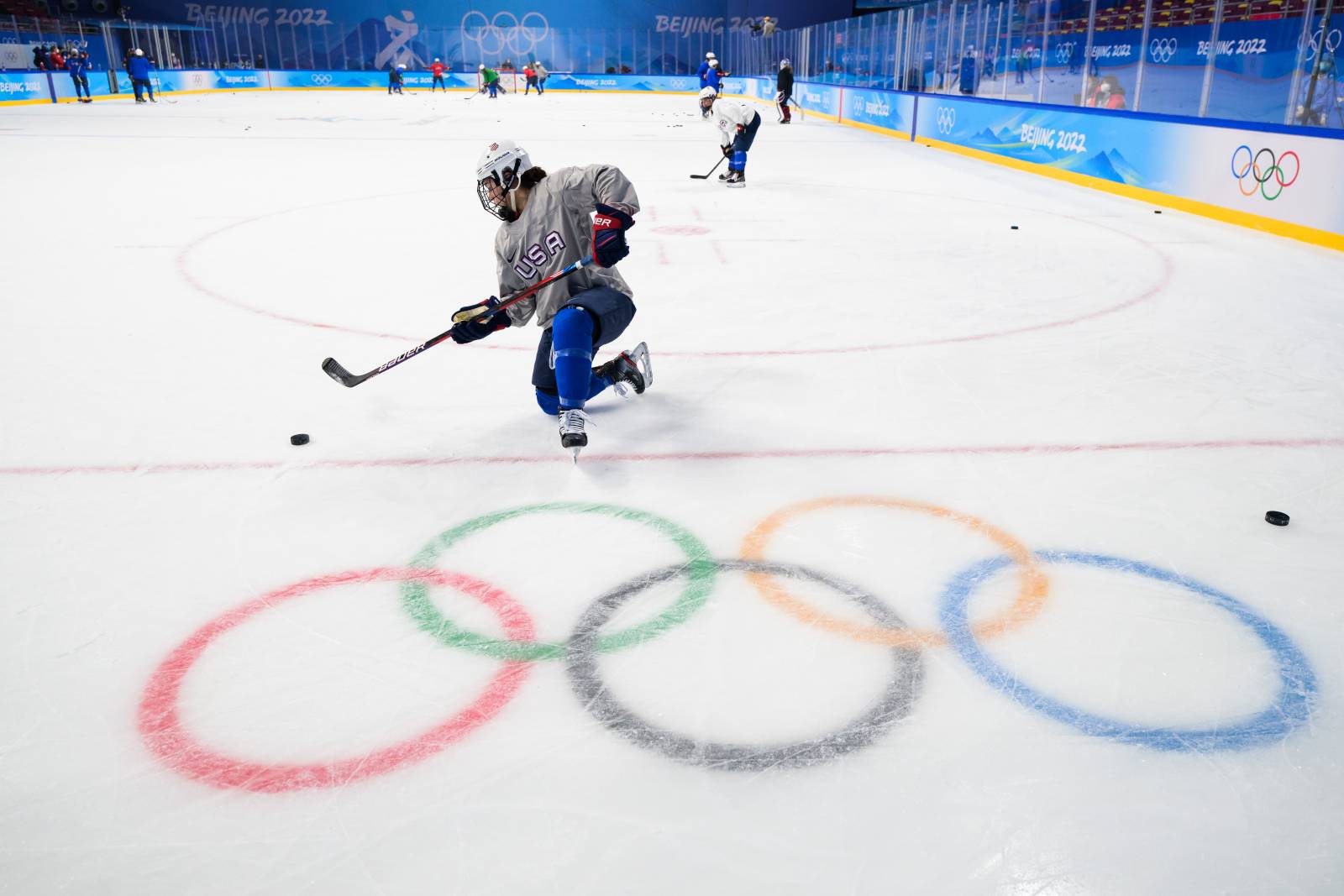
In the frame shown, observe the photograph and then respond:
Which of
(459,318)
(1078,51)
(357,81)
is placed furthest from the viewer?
(357,81)

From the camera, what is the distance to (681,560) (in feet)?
7.58

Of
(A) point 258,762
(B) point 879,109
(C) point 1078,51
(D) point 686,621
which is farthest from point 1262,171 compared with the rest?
(B) point 879,109

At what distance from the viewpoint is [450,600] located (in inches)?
84.0

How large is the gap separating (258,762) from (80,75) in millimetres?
25021

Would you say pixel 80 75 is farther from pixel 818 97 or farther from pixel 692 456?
pixel 692 456

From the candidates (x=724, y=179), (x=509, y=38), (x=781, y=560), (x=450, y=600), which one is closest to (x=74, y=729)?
(x=450, y=600)

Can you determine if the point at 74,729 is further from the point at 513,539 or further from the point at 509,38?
the point at 509,38

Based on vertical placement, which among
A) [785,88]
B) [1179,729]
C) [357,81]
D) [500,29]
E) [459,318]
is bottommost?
[1179,729]

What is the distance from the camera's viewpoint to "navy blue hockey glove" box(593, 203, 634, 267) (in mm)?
2885

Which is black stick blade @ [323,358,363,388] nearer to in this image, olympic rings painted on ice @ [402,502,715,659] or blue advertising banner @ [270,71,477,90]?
olympic rings painted on ice @ [402,502,715,659]

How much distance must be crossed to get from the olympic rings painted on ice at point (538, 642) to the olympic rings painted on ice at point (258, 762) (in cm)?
5

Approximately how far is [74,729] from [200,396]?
2025 millimetres

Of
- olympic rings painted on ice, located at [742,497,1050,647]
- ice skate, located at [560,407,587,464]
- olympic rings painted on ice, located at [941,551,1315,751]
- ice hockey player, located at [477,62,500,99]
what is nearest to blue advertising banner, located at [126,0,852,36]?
ice hockey player, located at [477,62,500,99]

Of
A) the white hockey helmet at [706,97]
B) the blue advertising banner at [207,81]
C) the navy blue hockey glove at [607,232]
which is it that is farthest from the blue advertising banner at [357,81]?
the navy blue hockey glove at [607,232]
